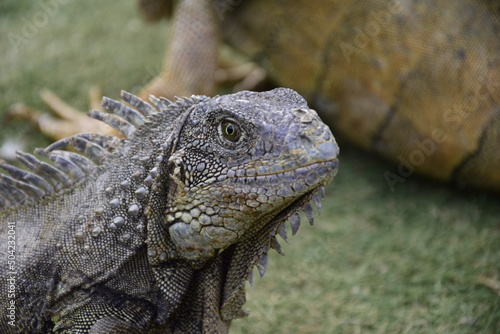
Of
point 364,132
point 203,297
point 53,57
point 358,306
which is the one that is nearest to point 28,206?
point 203,297

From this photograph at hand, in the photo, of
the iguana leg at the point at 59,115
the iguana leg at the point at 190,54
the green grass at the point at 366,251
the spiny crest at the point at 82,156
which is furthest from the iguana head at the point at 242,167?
the iguana leg at the point at 59,115

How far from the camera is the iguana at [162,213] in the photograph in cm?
243

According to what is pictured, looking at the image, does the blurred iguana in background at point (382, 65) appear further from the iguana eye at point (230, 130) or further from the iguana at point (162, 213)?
the iguana eye at point (230, 130)

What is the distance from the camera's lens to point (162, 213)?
264 cm

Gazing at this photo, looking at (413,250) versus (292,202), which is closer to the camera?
(292,202)

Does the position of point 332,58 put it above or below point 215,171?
below

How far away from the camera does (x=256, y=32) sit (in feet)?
18.8

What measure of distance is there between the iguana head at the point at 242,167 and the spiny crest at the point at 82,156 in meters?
0.39

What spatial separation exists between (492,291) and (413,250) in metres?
0.75

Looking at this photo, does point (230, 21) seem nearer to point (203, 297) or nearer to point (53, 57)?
point (53, 57)
